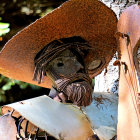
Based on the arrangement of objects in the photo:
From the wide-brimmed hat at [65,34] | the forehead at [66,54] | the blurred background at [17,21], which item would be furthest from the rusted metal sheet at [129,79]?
the blurred background at [17,21]

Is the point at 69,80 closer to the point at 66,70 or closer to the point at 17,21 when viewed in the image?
the point at 66,70

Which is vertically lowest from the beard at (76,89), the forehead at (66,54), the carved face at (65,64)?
the beard at (76,89)

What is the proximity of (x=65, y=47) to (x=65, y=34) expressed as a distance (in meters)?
0.07

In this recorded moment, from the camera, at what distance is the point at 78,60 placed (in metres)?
2.23

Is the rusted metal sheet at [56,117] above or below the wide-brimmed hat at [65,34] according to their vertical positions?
below

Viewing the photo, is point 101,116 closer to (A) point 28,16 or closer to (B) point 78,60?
(B) point 78,60

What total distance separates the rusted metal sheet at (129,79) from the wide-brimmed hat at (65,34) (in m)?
0.24

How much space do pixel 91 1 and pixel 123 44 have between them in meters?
0.27

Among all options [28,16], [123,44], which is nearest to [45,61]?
[123,44]

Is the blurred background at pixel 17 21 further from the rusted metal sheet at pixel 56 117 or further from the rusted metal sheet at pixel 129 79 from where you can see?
the rusted metal sheet at pixel 129 79

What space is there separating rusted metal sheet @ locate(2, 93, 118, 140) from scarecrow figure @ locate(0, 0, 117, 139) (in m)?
0.05

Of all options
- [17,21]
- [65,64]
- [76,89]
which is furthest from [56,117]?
[17,21]

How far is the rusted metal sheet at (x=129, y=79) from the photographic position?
172 cm

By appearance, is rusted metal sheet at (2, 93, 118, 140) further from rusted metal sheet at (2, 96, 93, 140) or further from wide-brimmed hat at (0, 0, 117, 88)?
wide-brimmed hat at (0, 0, 117, 88)
